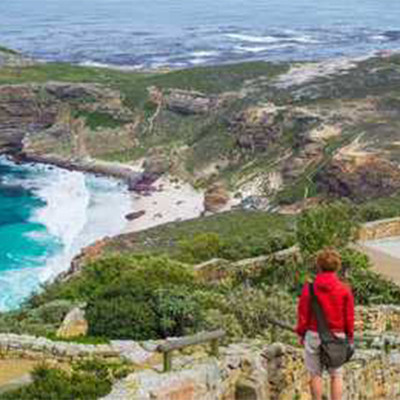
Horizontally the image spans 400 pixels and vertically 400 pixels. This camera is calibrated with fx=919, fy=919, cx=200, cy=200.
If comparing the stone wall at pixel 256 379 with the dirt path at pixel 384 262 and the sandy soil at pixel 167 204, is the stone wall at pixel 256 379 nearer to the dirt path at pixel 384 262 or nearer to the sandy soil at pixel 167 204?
the dirt path at pixel 384 262

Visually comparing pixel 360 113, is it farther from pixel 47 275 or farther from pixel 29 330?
pixel 29 330

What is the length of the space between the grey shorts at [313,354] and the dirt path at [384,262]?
12.1 meters

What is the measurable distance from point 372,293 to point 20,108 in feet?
248

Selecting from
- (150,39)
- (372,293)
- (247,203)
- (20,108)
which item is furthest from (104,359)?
(150,39)

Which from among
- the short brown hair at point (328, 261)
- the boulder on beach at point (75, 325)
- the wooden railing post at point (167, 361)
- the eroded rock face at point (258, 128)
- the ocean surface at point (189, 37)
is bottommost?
the ocean surface at point (189, 37)

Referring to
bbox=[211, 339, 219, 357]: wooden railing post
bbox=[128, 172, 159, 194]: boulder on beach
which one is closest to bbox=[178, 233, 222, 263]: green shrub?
bbox=[211, 339, 219, 357]: wooden railing post

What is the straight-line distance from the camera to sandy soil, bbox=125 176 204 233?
206 feet

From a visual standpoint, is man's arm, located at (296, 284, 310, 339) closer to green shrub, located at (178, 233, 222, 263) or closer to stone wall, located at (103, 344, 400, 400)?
stone wall, located at (103, 344, 400, 400)

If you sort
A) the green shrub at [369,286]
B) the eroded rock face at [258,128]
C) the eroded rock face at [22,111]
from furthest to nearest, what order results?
1. the eroded rock face at [22,111]
2. the eroded rock face at [258,128]
3. the green shrub at [369,286]

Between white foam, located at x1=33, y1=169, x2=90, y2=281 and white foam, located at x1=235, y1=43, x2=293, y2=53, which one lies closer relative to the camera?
white foam, located at x1=33, y1=169, x2=90, y2=281

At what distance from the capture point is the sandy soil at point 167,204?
2473 inches

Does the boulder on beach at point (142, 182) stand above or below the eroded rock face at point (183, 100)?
below

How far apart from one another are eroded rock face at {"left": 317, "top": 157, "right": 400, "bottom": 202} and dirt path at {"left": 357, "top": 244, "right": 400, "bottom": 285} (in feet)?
102

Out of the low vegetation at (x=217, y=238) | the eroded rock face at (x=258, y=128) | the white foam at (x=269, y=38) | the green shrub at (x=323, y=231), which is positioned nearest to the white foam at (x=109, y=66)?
the white foam at (x=269, y=38)
